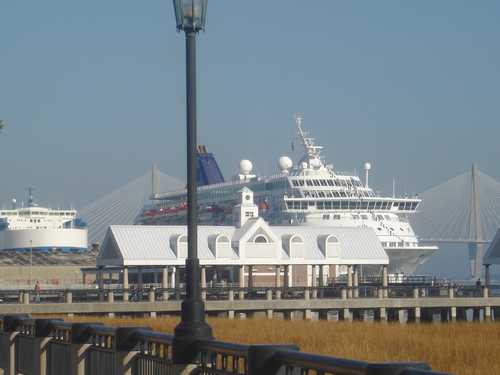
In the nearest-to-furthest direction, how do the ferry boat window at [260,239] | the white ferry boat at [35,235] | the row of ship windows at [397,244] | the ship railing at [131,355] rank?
the ship railing at [131,355] < the ferry boat window at [260,239] < the row of ship windows at [397,244] < the white ferry boat at [35,235]

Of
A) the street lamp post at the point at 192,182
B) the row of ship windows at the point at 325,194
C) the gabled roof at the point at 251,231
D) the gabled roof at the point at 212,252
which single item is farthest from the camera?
the row of ship windows at the point at 325,194

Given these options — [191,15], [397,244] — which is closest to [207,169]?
[397,244]

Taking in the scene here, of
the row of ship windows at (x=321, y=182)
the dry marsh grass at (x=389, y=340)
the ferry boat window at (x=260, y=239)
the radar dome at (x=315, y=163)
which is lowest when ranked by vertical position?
the dry marsh grass at (x=389, y=340)

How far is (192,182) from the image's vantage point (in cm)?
1161

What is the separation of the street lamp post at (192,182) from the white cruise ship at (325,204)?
7886 centimetres

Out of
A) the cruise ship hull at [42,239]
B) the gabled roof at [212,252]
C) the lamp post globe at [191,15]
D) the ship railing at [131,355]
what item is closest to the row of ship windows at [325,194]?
the gabled roof at [212,252]

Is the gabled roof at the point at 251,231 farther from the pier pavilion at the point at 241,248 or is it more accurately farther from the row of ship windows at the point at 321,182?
the row of ship windows at the point at 321,182

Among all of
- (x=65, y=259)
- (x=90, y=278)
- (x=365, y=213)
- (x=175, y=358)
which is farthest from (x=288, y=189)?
(x=175, y=358)

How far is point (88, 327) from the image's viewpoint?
12.7 m

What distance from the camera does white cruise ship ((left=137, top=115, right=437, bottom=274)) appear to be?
9200cm

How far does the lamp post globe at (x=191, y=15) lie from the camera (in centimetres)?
1185

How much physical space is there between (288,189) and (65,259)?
42709 millimetres

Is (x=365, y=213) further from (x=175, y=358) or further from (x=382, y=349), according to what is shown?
(x=175, y=358)

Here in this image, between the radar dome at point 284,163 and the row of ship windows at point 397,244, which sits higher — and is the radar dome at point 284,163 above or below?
above
